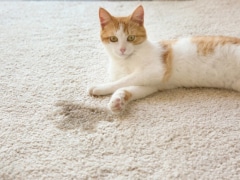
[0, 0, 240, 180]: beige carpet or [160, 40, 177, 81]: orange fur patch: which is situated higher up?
[160, 40, 177, 81]: orange fur patch

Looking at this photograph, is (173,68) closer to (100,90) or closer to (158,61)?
Result: (158,61)

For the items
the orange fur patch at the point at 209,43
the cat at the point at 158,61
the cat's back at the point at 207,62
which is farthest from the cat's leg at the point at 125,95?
the orange fur patch at the point at 209,43

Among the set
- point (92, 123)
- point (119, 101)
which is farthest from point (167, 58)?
point (92, 123)

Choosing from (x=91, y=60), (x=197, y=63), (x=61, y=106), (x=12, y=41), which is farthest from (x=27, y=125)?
(x=12, y=41)

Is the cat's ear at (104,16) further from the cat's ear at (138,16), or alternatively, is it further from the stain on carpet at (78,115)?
the stain on carpet at (78,115)

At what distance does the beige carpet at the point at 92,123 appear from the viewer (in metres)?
1.05

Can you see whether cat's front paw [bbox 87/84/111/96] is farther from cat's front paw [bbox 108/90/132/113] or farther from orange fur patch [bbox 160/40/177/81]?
orange fur patch [bbox 160/40/177/81]

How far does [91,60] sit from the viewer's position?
1.75 metres

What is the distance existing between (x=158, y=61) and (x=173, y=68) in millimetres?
71

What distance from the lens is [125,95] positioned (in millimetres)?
1337

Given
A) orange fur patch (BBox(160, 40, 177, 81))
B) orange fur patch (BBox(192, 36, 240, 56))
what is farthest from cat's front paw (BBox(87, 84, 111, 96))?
orange fur patch (BBox(192, 36, 240, 56))

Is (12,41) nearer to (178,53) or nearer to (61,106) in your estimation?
(61,106)

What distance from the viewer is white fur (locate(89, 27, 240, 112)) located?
4.58ft

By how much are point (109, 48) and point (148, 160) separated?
0.55 m
